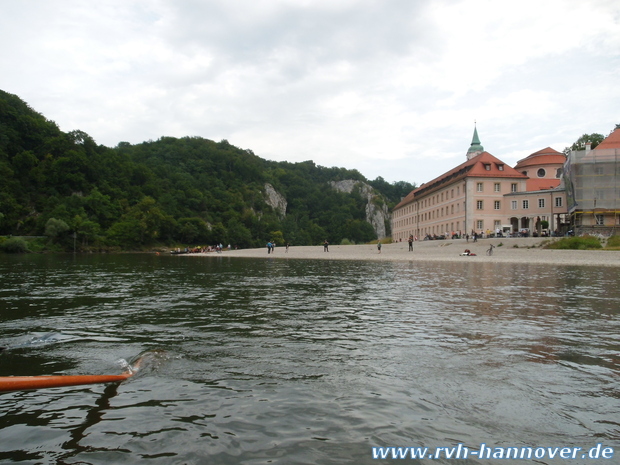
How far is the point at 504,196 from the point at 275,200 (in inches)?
4895

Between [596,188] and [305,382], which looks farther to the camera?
[596,188]

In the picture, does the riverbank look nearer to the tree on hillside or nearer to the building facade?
the building facade

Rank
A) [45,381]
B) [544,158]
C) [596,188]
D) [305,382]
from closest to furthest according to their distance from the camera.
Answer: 1. [45,381]
2. [305,382]
3. [596,188]
4. [544,158]

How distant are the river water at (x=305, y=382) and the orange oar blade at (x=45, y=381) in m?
0.12

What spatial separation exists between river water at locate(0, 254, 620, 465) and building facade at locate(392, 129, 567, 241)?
198ft

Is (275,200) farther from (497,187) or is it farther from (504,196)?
(504,196)

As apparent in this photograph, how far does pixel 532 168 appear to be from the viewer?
77.9 m

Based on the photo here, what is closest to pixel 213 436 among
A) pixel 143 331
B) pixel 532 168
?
pixel 143 331

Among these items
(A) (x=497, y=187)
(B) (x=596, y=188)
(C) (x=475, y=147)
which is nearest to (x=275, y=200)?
Result: (C) (x=475, y=147)

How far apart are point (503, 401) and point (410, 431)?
1.58m

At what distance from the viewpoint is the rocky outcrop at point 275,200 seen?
7146 inches

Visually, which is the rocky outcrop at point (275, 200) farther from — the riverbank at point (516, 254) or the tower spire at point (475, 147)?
the riverbank at point (516, 254)

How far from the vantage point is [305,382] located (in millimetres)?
6227

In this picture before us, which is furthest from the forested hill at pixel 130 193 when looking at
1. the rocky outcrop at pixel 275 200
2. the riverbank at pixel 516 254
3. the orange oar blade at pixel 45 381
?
the orange oar blade at pixel 45 381
